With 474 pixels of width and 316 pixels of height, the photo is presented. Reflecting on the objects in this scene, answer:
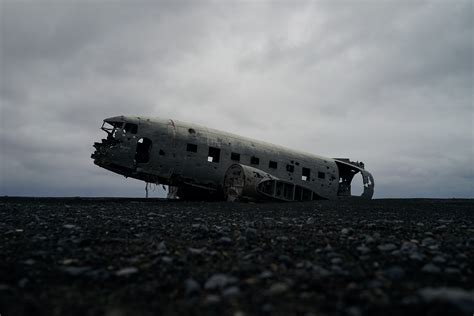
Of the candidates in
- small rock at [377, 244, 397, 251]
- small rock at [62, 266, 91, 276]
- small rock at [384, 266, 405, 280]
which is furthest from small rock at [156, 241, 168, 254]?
small rock at [377, 244, 397, 251]

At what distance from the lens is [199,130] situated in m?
22.7

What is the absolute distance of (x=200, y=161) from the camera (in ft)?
72.4

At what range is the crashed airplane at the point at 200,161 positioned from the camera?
65.2 ft

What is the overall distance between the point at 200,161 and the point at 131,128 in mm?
4923

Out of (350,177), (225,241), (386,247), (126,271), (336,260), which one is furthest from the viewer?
(350,177)

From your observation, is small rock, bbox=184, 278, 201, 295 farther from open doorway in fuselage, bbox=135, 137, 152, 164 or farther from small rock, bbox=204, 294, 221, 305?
open doorway in fuselage, bbox=135, 137, 152, 164

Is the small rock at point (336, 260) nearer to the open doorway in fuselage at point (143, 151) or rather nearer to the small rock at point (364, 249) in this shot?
the small rock at point (364, 249)

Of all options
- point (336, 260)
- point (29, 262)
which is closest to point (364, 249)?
point (336, 260)

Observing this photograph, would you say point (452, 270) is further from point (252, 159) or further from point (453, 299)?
point (252, 159)

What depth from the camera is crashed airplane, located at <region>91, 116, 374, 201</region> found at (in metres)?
19.9

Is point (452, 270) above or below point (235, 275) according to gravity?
above

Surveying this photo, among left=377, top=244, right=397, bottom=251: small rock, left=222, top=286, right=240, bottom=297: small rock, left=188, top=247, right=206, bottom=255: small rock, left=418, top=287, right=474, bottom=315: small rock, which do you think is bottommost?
left=188, top=247, right=206, bottom=255: small rock

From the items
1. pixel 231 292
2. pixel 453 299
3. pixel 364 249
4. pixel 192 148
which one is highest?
pixel 192 148

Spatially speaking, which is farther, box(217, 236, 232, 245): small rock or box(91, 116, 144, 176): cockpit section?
box(91, 116, 144, 176): cockpit section
